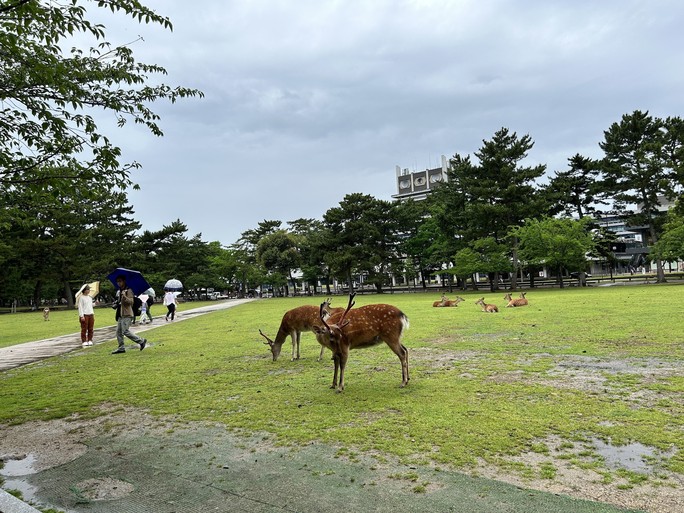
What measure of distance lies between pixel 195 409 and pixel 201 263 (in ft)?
208

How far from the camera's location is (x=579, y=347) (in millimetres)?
9016

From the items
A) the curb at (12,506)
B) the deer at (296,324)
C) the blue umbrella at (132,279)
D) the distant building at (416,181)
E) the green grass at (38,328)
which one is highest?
the distant building at (416,181)

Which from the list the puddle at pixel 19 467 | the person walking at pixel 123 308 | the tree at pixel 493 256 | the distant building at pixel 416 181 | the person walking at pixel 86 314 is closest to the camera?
the puddle at pixel 19 467

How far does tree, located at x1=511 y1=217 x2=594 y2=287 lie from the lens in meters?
36.7

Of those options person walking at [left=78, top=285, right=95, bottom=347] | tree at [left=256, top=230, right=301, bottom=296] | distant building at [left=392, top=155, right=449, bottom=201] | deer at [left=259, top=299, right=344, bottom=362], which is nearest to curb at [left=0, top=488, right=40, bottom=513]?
deer at [left=259, top=299, right=344, bottom=362]

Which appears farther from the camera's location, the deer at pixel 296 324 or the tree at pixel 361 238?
the tree at pixel 361 238

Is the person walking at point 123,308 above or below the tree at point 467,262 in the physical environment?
below

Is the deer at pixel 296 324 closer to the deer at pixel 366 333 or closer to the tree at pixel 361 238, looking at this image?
the deer at pixel 366 333

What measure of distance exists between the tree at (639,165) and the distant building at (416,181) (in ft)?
202

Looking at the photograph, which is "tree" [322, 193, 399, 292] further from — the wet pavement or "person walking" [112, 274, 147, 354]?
the wet pavement

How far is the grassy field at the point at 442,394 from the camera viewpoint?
13.6 ft

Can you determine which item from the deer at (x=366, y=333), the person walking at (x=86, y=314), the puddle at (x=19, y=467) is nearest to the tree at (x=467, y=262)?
the person walking at (x=86, y=314)

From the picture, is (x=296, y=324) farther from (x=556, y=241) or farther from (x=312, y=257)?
(x=312, y=257)

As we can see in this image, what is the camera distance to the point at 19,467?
14.0 ft
